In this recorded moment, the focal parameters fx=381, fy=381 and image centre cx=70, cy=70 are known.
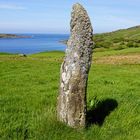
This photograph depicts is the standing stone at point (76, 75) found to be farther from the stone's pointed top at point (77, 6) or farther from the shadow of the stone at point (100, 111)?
the shadow of the stone at point (100, 111)

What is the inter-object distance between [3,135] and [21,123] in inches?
31.7

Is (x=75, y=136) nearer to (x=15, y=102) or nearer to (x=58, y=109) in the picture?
(x=58, y=109)

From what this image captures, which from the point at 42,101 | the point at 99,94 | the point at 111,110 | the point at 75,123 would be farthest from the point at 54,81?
the point at 75,123

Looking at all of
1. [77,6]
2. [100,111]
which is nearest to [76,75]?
[77,6]

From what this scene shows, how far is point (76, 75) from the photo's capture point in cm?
912

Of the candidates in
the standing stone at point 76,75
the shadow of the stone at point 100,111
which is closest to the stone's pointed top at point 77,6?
the standing stone at point 76,75

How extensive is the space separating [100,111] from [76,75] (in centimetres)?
208

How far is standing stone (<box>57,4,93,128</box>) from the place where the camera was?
9117mm

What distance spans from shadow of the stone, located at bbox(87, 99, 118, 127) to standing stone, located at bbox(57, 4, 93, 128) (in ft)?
2.08

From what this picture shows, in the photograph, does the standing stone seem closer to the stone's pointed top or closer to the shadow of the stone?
the stone's pointed top

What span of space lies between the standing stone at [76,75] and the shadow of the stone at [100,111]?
2.08 feet

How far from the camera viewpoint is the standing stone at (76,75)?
9.12m

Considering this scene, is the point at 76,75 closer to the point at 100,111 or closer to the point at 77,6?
the point at 77,6

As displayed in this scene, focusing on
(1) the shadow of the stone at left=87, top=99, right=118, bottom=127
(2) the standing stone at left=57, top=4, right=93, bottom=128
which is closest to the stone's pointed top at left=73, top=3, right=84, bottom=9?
(2) the standing stone at left=57, top=4, right=93, bottom=128
